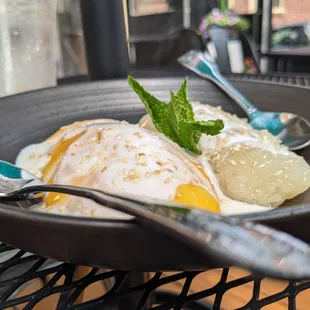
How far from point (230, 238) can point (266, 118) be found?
0.54 meters

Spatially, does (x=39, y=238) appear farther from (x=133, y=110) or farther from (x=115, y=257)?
(x=133, y=110)

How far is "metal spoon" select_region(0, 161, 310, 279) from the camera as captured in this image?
244mm

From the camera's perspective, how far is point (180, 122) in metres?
0.59

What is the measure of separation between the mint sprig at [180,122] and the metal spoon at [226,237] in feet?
0.85

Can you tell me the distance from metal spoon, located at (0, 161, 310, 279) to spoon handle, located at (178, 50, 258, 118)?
0.51m

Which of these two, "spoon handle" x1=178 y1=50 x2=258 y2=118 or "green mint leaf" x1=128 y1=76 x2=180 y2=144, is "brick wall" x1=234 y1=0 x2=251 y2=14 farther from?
"green mint leaf" x1=128 y1=76 x2=180 y2=144

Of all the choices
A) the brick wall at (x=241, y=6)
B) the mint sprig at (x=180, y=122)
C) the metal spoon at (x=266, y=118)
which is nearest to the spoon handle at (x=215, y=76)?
the metal spoon at (x=266, y=118)

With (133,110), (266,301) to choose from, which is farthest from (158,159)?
(133,110)

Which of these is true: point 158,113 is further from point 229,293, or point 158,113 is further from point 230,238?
point 229,293

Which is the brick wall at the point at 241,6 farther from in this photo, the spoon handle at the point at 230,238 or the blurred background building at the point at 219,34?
the spoon handle at the point at 230,238

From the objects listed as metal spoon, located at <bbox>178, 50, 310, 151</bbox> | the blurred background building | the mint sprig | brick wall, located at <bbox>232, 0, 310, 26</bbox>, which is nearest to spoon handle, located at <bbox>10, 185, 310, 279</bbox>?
the mint sprig

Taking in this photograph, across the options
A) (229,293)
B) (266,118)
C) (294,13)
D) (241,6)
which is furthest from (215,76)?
(241,6)

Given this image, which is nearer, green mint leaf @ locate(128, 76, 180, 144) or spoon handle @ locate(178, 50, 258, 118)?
green mint leaf @ locate(128, 76, 180, 144)

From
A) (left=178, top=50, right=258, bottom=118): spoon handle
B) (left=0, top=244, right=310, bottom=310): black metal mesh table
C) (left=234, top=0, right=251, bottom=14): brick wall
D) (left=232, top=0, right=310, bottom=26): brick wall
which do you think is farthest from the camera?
(left=234, top=0, right=251, bottom=14): brick wall
